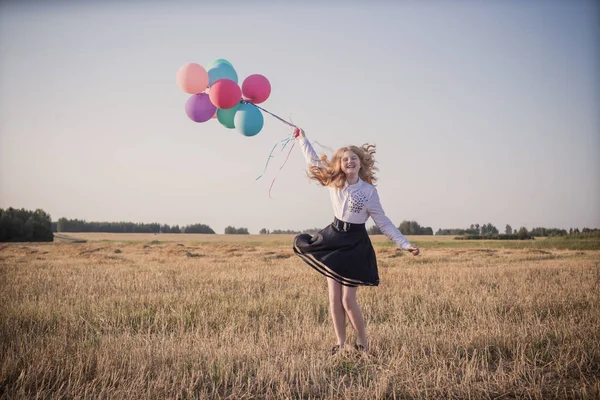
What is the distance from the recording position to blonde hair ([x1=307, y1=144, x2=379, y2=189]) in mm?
5051

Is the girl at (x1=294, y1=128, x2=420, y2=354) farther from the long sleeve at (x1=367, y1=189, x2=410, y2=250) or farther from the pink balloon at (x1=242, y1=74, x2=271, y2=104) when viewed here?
the pink balloon at (x1=242, y1=74, x2=271, y2=104)

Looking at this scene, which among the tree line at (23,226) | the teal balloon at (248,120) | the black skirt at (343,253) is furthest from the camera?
the tree line at (23,226)

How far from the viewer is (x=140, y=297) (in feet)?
27.4

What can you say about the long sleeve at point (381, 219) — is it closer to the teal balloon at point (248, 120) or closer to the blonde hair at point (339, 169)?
the blonde hair at point (339, 169)

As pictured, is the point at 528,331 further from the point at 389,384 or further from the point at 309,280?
the point at 309,280

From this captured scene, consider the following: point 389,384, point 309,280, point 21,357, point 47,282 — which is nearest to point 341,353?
point 389,384

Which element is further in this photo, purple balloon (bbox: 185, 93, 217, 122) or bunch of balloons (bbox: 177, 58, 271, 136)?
purple balloon (bbox: 185, 93, 217, 122)

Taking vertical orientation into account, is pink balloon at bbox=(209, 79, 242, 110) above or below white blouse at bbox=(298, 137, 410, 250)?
above

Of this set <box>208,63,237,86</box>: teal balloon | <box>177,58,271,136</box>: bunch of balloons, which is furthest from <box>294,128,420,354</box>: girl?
<box>208,63,237,86</box>: teal balloon

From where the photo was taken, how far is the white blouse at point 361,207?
16.1 ft

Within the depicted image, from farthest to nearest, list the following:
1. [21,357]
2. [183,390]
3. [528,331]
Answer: [528,331], [21,357], [183,390]

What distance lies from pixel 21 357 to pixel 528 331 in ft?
18.9

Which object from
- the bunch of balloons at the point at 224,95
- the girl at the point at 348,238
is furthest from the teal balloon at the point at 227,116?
the girl at the point at 348,238

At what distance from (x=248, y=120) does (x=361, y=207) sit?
2.06 metres
